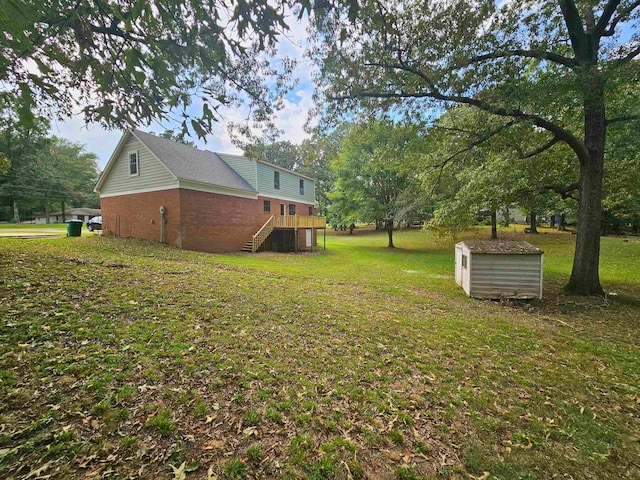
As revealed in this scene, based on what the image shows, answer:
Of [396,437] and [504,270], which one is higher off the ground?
[504,270]

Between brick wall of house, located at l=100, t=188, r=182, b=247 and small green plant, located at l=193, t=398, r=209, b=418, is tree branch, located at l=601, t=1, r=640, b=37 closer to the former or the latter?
small green plant, located at l=193, t=398, r=209, b=418

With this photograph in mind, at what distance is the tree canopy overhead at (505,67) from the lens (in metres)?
5.95

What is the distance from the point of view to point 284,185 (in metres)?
20.8

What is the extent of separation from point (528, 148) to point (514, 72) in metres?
4.75

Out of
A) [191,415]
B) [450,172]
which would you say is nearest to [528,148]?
[450,172]

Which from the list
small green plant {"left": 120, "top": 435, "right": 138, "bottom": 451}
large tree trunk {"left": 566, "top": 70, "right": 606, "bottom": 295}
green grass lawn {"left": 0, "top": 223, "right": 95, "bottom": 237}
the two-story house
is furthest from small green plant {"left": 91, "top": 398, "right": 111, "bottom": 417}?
green grass lawn {"left": 0, "top": 223, "right": 95, "bottom": 237}

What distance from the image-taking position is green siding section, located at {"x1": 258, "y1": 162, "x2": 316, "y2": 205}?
18578 millimetres

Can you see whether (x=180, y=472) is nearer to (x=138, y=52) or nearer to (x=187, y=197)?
(x=138, y=52)

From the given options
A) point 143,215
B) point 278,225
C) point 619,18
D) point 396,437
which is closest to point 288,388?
point 396,437

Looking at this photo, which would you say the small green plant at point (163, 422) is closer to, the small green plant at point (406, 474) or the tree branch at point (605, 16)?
the small green plant at point (406, 474)

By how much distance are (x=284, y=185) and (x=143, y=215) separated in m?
9.58

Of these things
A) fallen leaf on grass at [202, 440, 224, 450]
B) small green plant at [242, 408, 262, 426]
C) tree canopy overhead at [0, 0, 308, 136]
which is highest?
tree canopy overhead at [0, 0, 308, 136]

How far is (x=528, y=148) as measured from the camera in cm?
1013

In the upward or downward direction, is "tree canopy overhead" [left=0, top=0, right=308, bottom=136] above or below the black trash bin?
above
